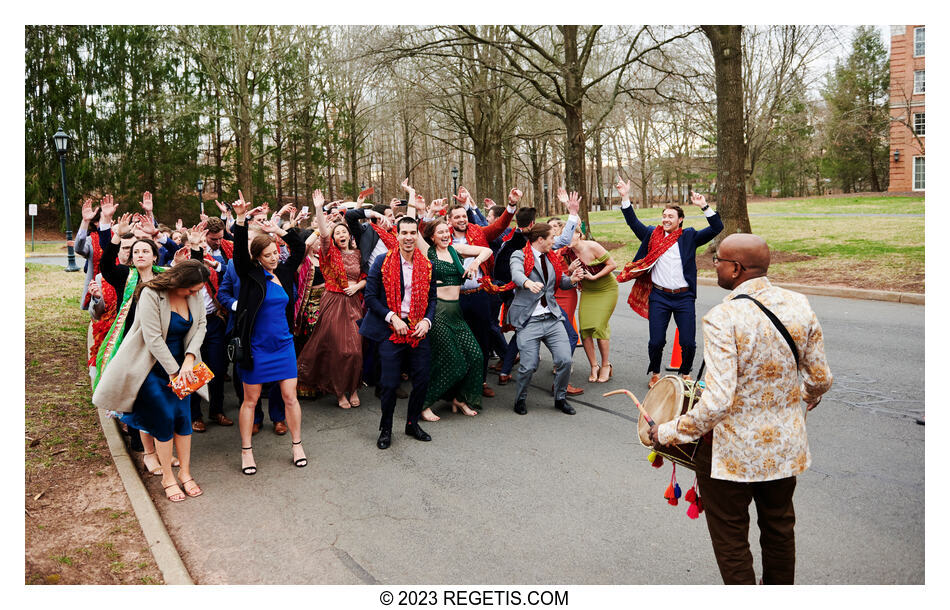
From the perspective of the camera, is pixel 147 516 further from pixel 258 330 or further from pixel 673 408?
pixel 673 408

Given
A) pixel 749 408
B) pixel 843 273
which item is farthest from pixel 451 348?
pixel 843 273

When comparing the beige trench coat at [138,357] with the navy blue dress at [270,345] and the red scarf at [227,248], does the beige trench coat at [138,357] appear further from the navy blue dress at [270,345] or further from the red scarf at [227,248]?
the red scarf at [227,248]

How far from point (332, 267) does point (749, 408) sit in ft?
15.4

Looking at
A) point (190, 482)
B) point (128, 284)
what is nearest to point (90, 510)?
point (190, 482)

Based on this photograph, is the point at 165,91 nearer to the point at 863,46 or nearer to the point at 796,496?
the point at 863,46

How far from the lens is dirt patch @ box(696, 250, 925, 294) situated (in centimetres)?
1255

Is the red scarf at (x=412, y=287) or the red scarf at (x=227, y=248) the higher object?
the red scarf at (x=227, y=248)

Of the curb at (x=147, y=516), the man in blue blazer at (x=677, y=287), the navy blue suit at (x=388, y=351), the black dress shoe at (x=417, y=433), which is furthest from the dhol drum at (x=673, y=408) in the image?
the man in blue blazer at (x=677, y=287)

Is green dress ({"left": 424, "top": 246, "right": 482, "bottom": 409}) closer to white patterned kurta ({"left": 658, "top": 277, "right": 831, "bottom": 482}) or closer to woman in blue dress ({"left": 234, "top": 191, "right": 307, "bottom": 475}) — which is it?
woman in blue dress ({"left": 234, "top": 191, "right": 307, "bottom": 475})

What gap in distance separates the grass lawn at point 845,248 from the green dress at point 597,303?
7623 millimetres

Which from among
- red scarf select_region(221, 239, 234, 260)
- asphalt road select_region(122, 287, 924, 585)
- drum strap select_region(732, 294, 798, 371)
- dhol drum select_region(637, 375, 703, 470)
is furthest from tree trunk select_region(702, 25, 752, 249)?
drum strap select_region(732, 294, 798, 371)

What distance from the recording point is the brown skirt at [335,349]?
6.61 meters

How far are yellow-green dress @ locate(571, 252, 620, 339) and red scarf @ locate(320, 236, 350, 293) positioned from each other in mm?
2528
